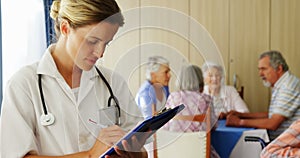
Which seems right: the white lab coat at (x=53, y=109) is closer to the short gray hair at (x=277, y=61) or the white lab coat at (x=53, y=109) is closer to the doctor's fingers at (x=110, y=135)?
the doctor's fingers at (x=110, y=135)

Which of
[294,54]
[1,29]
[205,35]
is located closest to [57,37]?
[205,35]

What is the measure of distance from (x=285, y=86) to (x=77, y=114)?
2.31 meters

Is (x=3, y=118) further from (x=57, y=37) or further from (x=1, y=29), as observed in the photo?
(x=1, y=29)

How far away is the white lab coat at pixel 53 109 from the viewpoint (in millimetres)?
933

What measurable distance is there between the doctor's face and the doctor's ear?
2 cm

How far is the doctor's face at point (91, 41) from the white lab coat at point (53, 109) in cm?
7

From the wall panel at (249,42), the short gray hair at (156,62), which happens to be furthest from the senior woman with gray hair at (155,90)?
the wall panel at (249,42)

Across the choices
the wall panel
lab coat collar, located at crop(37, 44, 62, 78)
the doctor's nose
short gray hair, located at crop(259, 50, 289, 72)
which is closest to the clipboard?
the doctor's nose

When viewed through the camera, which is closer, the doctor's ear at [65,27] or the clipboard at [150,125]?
the clipboard at [150,125]

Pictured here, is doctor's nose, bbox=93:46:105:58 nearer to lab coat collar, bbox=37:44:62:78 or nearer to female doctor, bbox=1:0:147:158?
female doctor, bbox=1:0:147:158

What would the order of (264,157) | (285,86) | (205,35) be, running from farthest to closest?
1. (285,86)
2. (264,157)
3. (205,35)

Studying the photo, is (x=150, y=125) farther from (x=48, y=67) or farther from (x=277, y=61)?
(x=277, y=61)

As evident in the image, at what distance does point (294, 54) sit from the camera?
4.43m

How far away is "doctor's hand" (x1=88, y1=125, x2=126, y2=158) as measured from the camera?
836mm
